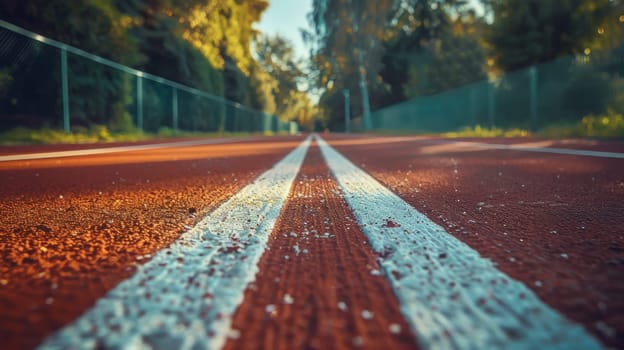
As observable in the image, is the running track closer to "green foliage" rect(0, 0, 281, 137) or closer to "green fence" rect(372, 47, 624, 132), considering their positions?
"green foliage" rect(0, 0, 281, 137)

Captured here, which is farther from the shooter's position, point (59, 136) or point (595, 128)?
point (595, 128)

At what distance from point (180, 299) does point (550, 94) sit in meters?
15.2

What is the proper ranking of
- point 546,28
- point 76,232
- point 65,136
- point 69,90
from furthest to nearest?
1. point 546,28
2. point 69,90
3. point 65,136
4. point 76,232

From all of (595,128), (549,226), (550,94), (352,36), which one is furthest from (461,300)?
(352,36)

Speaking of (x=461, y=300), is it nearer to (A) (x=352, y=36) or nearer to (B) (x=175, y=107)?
(B) (x=175, y=107)

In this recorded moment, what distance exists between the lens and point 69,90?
1031cm

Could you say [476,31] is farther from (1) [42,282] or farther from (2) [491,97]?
(1) [42,282]

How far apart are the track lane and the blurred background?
26.0 feet

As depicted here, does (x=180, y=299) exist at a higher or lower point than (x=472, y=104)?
lower

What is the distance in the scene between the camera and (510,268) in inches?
36.4

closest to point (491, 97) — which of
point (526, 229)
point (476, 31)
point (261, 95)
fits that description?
point (526, 229)

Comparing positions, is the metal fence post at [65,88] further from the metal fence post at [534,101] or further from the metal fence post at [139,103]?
the metal fence post at [534,101]

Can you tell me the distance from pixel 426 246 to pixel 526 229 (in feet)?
1.49

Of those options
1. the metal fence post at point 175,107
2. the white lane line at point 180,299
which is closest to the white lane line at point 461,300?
the white lane line at point 180,299
